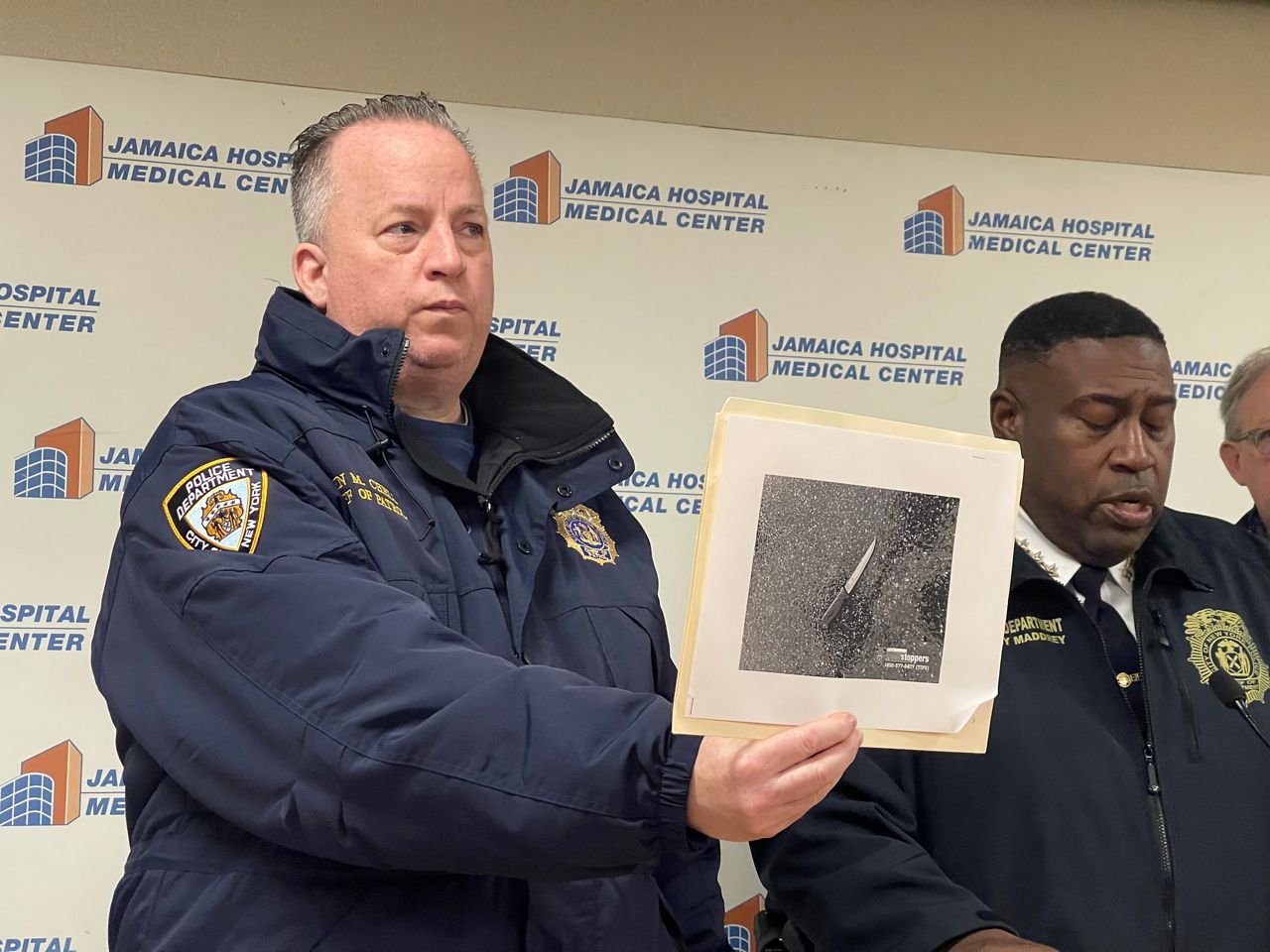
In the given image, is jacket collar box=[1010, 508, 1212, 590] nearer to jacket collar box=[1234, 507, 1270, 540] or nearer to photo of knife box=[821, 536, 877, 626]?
jacket collar box=[1234, 507, 1270, 540]

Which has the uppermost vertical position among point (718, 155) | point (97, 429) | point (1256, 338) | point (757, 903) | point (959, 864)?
point (718, 155)

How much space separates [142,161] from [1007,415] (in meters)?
1.65

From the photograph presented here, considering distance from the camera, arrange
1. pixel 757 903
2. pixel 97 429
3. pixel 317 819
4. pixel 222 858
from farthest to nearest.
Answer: pixel 757 903 < pixel 97 429 < pixel 222 858 < pixel 317 819

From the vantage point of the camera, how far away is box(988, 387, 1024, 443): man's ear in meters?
2.16

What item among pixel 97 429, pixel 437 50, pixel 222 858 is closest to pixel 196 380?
pixel 97 429

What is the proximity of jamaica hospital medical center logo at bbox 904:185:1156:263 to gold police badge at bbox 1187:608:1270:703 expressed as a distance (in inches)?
42.7

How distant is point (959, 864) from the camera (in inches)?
73.2

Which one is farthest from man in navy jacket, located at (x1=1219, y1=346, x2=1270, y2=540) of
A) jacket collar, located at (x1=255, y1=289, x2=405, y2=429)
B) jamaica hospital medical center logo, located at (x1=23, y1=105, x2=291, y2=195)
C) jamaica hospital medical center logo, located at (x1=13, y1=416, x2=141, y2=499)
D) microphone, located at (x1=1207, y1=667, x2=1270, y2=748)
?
jamaica hospital medical center logo, located at (x1=13, y1=416, x2=141, y2=499)

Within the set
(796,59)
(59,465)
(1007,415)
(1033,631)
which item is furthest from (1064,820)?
(59,465)

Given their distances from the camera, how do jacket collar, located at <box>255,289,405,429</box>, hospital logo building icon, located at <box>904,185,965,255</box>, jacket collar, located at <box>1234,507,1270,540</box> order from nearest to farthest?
1. jacket collar, located at <box>255,289,405,429</box>
2. jacket collar, located at <box>1234,507,1270,540</box>
3. hospital logo building icon, located at <box>904,185,965,255</box>

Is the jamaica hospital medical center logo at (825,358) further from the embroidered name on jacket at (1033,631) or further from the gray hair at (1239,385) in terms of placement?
the embroidered name on jacket at (1033,631)

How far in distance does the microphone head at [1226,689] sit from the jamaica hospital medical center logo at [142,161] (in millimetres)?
1784

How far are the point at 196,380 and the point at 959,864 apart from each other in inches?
63.0

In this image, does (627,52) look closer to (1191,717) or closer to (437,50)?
(437,50)
